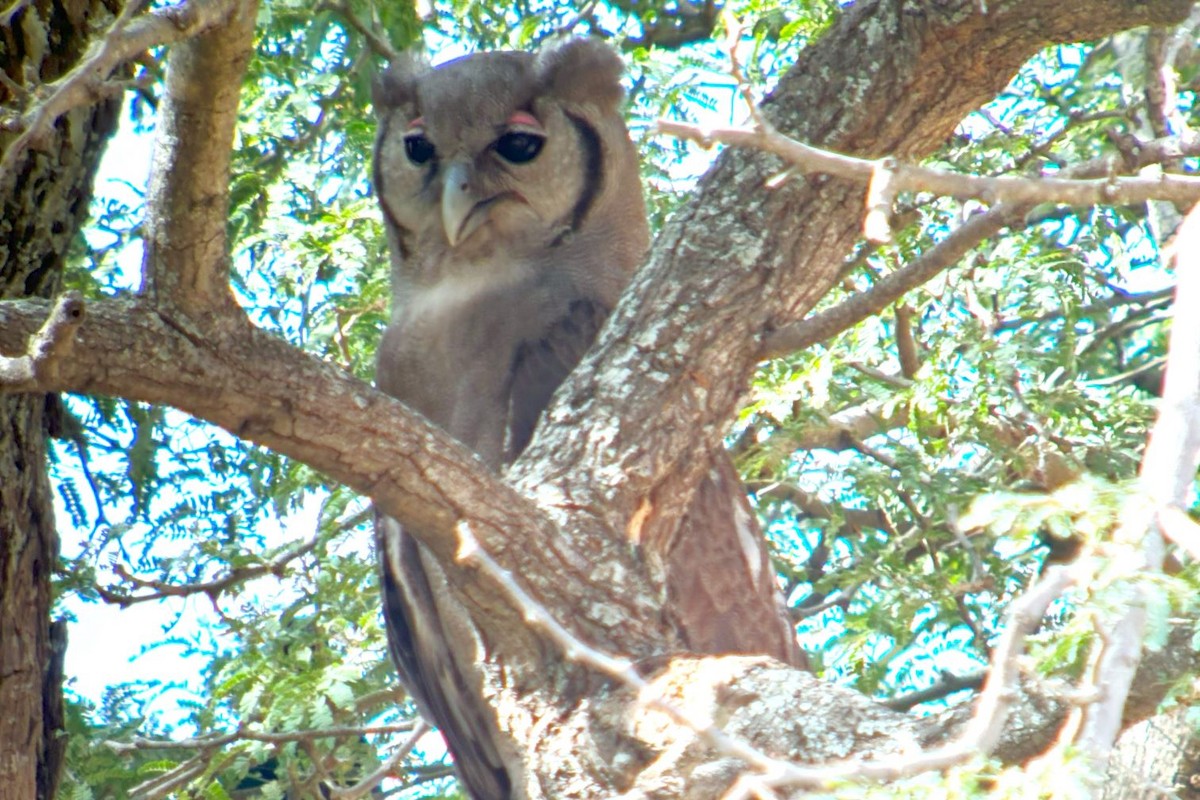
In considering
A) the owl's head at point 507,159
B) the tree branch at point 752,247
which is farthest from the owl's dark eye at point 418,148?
the tree branch at point 752,247

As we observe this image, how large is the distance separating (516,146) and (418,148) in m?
0.25

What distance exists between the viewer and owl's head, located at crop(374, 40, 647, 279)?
3.58 m

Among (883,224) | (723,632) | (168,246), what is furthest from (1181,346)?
(723,632)

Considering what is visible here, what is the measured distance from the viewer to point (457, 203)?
3.49 metres

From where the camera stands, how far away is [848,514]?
16.2 ft

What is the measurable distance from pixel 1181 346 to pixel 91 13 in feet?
8.08

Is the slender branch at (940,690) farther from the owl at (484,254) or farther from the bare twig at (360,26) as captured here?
the bare twig at (360,26)

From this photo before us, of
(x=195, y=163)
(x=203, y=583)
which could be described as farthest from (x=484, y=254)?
(x=195, y=163)

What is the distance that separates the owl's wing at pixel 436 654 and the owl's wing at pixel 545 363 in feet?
1.22

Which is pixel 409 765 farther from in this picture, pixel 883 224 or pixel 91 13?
pixel 883 224

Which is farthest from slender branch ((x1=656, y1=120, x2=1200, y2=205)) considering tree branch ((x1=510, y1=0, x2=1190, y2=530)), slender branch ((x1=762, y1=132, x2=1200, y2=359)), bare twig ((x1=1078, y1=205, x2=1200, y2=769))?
tree branch ((x1=510, y1=0, x2=1190, y2=530))

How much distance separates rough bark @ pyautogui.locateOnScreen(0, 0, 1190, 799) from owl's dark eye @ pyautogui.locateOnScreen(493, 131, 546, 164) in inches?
21.4

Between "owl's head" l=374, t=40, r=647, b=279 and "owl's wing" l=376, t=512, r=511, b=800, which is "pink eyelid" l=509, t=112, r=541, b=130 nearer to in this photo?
"owl's head" l=374, t=40, r=647, b=279

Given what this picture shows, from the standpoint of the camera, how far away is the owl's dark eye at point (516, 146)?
361 cm
